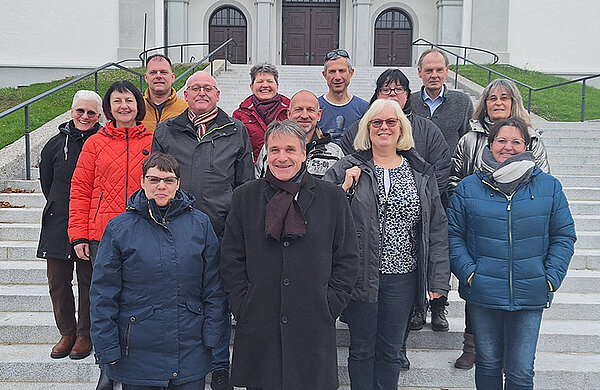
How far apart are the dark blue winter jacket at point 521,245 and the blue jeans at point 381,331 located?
43 centimetres

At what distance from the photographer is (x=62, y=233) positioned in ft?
13.5

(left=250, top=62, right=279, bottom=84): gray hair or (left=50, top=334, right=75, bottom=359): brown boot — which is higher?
(left=250, top=62, right=279, bottom=84): gray hair

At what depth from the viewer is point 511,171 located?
3447 millimetres

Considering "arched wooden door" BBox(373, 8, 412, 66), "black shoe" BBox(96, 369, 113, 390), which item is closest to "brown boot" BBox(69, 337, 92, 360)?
"black shoe" BBox(96, 369, 113, 390)

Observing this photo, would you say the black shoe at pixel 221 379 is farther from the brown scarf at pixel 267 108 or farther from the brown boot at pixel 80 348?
the brown scarf at pixel 267 108

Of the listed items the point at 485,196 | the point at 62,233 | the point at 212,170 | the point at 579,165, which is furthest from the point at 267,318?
the point at 579,165

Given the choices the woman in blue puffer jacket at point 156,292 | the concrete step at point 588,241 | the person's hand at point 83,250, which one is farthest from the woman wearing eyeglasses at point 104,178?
the concrete step at point 588,241

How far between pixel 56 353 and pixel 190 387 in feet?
5.19

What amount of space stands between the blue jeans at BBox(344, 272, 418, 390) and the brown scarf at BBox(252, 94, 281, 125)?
1.59 m

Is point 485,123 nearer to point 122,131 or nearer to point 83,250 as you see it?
point 122,131

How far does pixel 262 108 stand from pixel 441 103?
1436 mm

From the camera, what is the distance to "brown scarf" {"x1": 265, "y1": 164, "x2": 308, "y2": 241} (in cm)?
308

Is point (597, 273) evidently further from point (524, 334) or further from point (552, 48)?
point (552, 48)

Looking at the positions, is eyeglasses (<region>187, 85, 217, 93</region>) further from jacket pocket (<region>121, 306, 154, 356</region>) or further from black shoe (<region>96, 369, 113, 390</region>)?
black shoe (<region>96, 369, 113, 390</region>)
